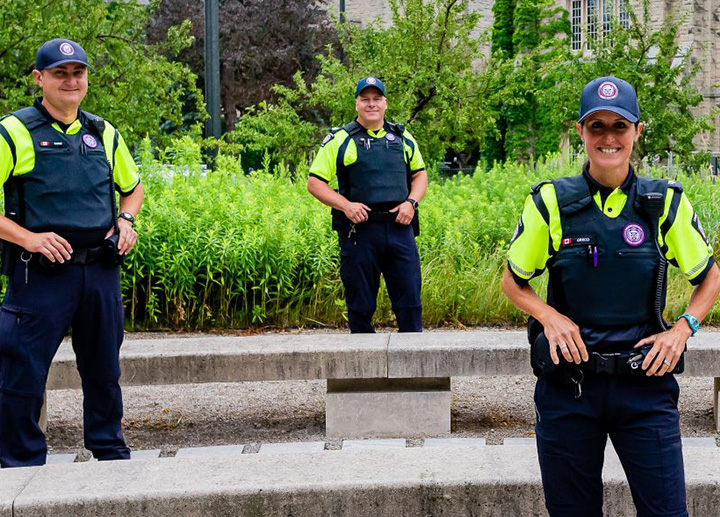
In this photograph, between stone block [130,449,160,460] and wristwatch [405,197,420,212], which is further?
wristwatch [405,197,420,212]

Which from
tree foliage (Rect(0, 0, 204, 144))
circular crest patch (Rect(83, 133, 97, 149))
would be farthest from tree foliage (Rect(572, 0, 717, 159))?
circular crest patch (Rect(83, 133, 97, 149))

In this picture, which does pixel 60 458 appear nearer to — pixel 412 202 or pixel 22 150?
pixel 22 150

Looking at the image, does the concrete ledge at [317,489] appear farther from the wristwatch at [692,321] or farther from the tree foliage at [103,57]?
the tree foliage at [103,57]

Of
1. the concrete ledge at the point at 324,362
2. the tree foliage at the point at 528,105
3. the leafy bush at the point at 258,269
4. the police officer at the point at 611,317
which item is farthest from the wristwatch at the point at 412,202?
the tree foliage at the point at 528,105

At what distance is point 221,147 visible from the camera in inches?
595

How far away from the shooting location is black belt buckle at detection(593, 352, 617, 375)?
3.21 metres

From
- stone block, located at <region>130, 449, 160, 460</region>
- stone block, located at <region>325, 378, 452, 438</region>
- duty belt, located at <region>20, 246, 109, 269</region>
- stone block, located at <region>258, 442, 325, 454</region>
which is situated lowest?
stone block, located at <region>130, 449, 160, 460</region>

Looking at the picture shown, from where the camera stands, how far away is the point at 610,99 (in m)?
3.20

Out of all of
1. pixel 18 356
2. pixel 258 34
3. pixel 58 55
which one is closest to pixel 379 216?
pixel 58 55

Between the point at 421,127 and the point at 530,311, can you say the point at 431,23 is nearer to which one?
the point at 421,127

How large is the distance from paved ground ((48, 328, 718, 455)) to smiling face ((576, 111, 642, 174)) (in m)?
3.01

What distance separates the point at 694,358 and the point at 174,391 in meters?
3.27

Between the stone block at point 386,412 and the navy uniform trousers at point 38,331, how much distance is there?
162cm

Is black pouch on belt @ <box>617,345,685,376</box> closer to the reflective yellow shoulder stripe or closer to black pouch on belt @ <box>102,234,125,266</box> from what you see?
black pouch on belt @ <box>102,234,125,266</box>
